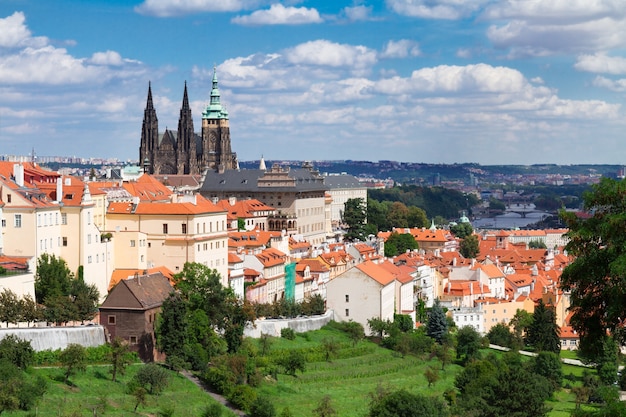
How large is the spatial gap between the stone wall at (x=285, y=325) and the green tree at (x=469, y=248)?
2331 inches

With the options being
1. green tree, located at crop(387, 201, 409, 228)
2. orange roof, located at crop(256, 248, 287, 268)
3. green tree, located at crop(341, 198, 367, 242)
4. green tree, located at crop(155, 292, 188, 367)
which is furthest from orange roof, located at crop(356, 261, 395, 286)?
green tree, located at crop(387, 201, 409, 228)

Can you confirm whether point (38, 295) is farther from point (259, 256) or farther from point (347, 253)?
point (347, 253)

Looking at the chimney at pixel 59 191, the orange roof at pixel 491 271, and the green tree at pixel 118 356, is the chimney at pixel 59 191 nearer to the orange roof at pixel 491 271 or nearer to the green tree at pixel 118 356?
the green tree at pixel 118 356

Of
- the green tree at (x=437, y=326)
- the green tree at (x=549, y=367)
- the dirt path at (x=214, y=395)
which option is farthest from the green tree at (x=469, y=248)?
the dirt path at (x=214, y=395)

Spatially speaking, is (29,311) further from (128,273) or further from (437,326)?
(437,326)

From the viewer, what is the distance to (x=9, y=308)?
5119cm

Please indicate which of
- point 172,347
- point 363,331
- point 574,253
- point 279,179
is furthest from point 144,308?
point 279,179

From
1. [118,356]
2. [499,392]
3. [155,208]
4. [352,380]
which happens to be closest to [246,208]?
[155,208]

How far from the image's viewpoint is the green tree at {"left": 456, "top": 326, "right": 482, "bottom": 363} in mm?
79000

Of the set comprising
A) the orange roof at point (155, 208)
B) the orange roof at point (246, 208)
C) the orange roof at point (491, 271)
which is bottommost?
the orange roof at point (491, 271)

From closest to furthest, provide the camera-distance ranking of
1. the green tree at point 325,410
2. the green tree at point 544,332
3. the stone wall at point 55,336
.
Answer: the stone wall at point 55,336
the green tree at point 325,410
the green tree at point 544,332

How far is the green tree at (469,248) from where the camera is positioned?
136 metres

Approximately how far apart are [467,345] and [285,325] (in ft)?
49.1

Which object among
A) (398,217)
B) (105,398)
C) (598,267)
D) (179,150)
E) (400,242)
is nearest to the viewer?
(598,267)
